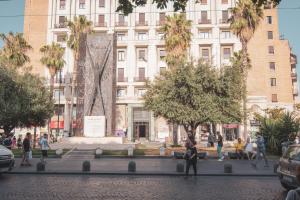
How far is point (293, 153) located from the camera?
10.0 m

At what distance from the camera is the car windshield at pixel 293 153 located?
31.8 ft

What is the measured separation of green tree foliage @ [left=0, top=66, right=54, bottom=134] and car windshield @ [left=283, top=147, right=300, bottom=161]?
2631 centimetres

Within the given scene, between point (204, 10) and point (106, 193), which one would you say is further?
point (204, 10)

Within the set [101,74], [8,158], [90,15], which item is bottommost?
[8,158]

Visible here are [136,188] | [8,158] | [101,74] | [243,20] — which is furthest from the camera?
[243,20]

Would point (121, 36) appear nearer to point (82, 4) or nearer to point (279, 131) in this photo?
point (82, 4)

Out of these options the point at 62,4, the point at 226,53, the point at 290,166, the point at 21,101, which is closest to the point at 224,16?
the point at 226,53

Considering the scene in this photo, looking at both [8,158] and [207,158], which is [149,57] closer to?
[207,158]

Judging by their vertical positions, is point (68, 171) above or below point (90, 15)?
below

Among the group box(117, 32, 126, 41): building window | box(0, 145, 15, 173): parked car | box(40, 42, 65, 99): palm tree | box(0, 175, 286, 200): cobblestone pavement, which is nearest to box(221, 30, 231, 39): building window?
box(117, 32, 126, 41): building window

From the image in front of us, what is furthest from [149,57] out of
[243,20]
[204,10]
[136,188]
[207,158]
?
[136,188]

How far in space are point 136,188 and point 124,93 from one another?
43.2m

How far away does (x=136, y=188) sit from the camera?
11.3m

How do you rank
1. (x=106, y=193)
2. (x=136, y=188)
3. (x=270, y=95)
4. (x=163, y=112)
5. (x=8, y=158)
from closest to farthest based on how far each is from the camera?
(x=106, y=193) → (x=136, y=188) → (x=8, y=158) → (x=163, y=112) → (x=270, y=95)
